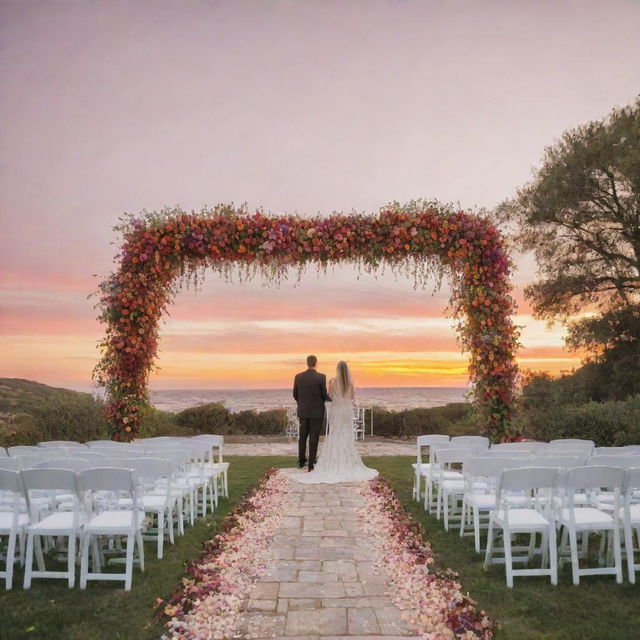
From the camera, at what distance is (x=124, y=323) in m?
8.91

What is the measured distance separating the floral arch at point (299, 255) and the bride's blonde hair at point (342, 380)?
1.78 metres

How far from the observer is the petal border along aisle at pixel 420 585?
3.34m

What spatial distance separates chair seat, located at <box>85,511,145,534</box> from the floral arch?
14.7 feet

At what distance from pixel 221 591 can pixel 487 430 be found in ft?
20.0

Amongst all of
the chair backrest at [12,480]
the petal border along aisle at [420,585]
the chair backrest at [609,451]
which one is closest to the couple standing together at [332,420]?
the petal border along aisle at [420,585]

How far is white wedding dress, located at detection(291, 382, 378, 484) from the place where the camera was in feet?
29.8

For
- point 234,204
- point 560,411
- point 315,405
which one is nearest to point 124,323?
point 234,204

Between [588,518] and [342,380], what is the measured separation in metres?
5.28

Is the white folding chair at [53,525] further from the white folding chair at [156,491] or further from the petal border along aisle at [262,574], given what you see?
the petal border along aisle at [262,574]

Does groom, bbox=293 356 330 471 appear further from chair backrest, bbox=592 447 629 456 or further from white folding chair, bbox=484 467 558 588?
white folding chair, bbox=484 467 558 588

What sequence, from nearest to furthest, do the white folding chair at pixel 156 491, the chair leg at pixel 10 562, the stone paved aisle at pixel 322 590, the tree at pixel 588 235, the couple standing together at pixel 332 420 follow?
the stone paved aisle at pixel 322 590 → the chair leg at pixel 10 562 → the white folding chair at pixel 156 491 → the couple standing together at pixel 332 420 → the tree at pixel 588 235

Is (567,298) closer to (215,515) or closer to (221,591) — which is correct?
(215,515)

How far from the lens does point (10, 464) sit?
5.00 m

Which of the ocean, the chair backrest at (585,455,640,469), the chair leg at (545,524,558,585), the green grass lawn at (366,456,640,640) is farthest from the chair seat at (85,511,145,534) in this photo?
the ocean
